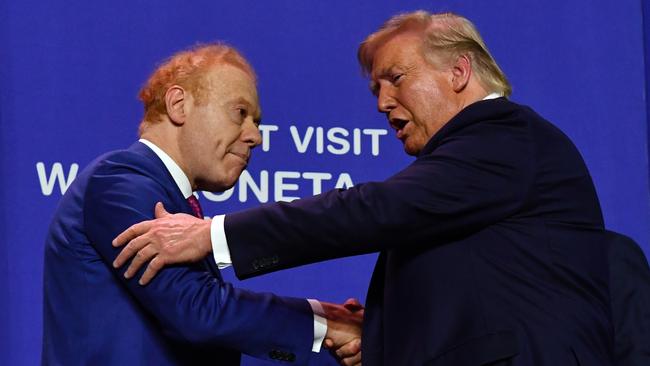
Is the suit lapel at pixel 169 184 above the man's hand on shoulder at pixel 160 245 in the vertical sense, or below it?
above

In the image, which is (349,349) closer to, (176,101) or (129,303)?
(129,303)

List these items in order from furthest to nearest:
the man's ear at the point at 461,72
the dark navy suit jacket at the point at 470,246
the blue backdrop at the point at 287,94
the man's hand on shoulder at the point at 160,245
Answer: the blue backdrop at the point at 287,94, the man's ear at the point at 461,72, the man's hand on shoulder at the point at 160,245, the dark navy suit jacket at the point at 470,246

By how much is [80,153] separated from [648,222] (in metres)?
1.58

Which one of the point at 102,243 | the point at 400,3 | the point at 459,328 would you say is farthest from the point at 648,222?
the point at 102,243

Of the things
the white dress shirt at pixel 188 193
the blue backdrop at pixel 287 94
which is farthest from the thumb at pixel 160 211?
the blue backdrop at pixel 287 94

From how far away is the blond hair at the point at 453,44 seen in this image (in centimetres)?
224

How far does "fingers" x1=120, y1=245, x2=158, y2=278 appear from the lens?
2080 mm

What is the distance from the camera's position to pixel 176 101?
2.38 m

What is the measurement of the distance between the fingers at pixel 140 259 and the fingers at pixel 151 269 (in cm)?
1

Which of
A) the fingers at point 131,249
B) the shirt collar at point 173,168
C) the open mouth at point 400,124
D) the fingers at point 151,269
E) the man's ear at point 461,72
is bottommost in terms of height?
the fingers at point 151,269

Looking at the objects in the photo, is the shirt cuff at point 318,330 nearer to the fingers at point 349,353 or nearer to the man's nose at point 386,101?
the fingers at point 349,353

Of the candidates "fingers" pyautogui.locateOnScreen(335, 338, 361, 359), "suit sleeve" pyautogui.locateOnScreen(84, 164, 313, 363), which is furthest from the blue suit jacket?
"fingers" pyautogui.locateOnScreen(335, 338, 361, 359)

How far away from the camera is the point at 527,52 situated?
3348mm

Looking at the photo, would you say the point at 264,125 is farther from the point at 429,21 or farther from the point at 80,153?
the point at 429,21
